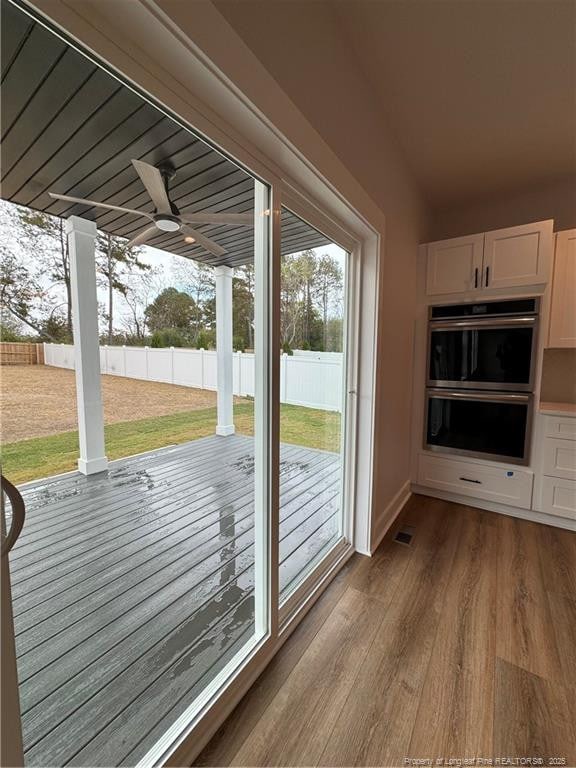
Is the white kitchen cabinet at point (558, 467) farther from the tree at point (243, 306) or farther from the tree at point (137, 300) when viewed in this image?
the tree at point (137, 300)

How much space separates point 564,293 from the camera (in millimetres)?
2406

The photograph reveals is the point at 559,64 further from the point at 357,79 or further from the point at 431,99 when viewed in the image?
the point at 357,79

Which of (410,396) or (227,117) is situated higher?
(227,117)

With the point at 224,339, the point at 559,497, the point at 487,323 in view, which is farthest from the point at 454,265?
the point at 224,339

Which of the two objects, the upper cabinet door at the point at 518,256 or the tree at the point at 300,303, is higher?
the upper cabinet door at the point at 518,256

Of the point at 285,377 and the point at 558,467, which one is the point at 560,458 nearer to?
the point at 558,467

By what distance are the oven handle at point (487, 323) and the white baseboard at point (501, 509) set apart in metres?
1.45

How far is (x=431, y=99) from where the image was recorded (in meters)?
1.75

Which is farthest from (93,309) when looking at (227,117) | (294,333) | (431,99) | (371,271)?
(431,99)

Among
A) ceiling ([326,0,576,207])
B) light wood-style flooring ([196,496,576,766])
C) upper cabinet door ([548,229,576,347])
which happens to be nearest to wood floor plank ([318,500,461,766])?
light wood-style flooring ([196,496,576,766])

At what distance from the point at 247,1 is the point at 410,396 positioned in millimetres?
2639

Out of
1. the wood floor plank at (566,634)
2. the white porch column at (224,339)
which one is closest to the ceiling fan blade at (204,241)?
A: the white porch column at (224,339)

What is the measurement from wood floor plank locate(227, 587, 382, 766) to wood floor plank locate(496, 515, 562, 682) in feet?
1.95

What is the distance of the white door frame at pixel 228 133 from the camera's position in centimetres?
68
